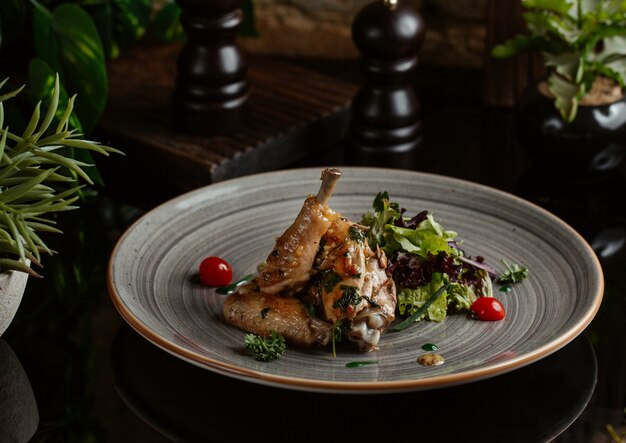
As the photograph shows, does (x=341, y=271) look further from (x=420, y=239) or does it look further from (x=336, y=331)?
(x=420, y=239)

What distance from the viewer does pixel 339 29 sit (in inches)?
114

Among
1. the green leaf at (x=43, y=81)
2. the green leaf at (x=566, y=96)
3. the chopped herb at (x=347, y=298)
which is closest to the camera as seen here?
the chopped herb at (x=347, y=298)

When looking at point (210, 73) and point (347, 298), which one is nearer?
point (347, 298)

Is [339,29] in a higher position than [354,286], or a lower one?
lower

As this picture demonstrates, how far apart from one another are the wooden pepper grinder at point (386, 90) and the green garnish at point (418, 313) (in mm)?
711

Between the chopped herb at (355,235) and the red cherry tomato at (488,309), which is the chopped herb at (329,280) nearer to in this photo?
the chopped herb at (355,235)

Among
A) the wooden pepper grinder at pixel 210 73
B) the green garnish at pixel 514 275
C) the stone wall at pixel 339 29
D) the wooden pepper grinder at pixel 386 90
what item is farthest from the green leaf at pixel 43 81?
the stone wall at pixel 339 29

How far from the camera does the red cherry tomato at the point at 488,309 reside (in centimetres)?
153

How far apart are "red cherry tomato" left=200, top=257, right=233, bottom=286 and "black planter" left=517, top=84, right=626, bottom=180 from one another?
82 centimetres

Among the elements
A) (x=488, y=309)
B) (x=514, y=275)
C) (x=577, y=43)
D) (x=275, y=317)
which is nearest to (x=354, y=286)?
(x=275, y=317)

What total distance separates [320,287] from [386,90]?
82 centimetres

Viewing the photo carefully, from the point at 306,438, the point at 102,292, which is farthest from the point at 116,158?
the point at 306,438

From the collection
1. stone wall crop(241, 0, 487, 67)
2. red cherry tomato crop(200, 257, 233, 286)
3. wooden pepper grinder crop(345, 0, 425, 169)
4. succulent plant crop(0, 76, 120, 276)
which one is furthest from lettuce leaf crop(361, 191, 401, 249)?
stone wall crop(241, 0, 487, 67)

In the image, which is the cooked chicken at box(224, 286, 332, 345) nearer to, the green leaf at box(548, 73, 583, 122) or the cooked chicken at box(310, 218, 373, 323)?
the cooked chicken at box(310, 218, 373, 323)
